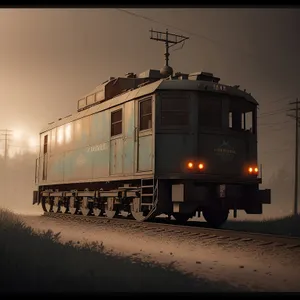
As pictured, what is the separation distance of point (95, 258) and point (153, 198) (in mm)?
3773

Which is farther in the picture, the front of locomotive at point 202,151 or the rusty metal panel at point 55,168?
the rusty metal panel at point 55,168

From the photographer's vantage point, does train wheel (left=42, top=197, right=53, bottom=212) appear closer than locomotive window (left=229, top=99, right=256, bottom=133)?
No

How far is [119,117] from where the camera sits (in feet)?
42.9

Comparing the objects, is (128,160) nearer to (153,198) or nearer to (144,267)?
(153,198)

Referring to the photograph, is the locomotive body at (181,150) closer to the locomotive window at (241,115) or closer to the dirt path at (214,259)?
the locomotive window at (241,115)

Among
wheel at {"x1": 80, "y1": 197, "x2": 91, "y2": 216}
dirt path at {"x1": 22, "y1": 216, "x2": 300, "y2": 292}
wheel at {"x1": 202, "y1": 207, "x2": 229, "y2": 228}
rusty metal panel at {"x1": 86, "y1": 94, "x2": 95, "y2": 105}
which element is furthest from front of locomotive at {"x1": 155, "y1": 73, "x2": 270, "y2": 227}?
wheel at {"x1": 80, "y1": 197, "x2": 91, "y2": 216}

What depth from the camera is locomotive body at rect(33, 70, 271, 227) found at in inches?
440

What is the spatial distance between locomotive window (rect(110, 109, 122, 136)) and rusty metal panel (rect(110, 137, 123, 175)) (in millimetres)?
250

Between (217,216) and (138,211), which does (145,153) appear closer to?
(138,211)

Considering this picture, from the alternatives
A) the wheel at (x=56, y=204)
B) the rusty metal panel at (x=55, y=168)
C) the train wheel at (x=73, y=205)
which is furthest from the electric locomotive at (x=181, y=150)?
the wheel at (x=56, y=204)

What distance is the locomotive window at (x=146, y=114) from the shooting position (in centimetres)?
1172

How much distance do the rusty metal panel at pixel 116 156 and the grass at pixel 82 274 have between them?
16.0ft

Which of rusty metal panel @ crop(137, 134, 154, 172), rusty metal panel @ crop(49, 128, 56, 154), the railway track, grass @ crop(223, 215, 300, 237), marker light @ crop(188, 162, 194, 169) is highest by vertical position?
rusty metal panel @ crop(49, 128, 56, 154)

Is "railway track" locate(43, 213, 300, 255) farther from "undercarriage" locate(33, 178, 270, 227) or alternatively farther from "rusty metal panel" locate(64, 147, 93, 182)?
"rusty metal panel" locate(64, 147, 93, 182)
